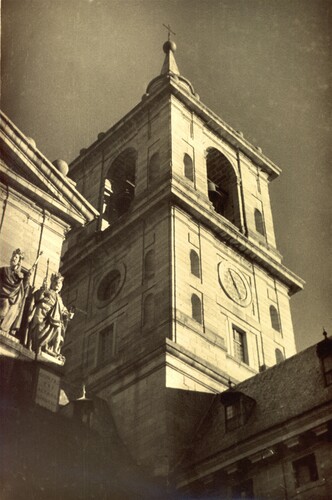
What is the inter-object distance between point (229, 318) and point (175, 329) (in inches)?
217

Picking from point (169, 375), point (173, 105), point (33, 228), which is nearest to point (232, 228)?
point (173, 105)

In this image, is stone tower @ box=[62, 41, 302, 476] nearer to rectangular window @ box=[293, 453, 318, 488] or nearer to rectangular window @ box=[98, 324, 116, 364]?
rectangular window @ box=[98, 324, 116, 364]

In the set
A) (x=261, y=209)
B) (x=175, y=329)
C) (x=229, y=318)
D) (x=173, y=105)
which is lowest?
(x=175, y=329)

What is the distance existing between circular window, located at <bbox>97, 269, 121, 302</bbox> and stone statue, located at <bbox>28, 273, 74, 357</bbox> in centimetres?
1294

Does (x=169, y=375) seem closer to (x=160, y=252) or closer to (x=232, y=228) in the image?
(x=160, y=252)

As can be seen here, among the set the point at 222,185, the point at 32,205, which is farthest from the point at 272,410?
the point at 222,185

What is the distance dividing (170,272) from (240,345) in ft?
18.8

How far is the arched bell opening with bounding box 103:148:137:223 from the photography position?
48.3m

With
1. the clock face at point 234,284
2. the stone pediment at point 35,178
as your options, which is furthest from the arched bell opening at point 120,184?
the stone pediment at point 35,178

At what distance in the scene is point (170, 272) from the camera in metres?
37.0

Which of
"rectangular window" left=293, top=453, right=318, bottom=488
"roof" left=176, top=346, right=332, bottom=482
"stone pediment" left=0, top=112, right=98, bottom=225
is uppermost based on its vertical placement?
"stone pediment" left=0, top=112, right=98, bottom=225

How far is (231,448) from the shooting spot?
2766 centimetres

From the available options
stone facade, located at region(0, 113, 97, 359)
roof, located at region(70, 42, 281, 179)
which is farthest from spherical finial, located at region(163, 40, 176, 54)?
stone facade, located at region(0, 113, 97, 359)

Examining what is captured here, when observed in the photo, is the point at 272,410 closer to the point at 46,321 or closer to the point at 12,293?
the point at 46,321
